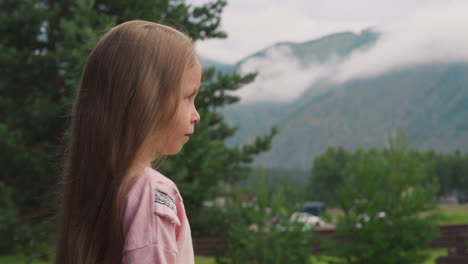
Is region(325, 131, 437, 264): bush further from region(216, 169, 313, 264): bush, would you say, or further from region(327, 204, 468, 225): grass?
region(216, 169, 313, 264): bush

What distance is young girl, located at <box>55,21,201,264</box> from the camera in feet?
4.40

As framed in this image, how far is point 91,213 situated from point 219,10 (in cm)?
1221

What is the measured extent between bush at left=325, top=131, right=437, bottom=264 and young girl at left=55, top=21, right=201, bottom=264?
11793 millimetres

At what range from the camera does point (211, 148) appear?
948 cm

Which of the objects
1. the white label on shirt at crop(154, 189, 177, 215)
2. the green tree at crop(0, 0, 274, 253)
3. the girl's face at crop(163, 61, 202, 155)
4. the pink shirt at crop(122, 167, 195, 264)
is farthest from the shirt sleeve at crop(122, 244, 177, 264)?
the green tree at crop(0, 0, 274, 253)

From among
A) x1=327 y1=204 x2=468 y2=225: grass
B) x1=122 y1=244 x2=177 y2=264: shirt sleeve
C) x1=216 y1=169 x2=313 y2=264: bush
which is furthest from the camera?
x1=327 y1=204 x2=468 y2=225: grass

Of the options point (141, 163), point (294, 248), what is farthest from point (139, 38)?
point (294, 248)

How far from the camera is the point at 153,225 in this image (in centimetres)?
122

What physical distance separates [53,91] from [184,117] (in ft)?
35.2

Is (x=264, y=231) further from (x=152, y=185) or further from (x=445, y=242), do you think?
(x=445, y=242)

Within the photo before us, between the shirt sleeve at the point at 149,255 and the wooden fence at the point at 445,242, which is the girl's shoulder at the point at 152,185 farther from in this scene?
the wooden fence at the point at 445,242

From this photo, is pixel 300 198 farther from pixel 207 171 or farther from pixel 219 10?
pixel 219 10

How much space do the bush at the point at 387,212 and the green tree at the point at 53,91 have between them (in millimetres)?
2928

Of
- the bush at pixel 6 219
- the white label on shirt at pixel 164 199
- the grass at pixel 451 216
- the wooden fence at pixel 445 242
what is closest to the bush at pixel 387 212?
the grass at pixel 451 216
